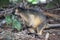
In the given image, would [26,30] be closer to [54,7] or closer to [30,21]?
[30,21]

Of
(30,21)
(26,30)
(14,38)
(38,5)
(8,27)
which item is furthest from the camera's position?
(38,5)

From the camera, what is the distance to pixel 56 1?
797 centimetres

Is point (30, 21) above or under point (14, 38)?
above

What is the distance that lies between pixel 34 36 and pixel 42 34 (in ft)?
1.01

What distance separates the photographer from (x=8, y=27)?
20.1 ft

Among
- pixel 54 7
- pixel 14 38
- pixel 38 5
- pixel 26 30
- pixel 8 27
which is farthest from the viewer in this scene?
pixel 38 5

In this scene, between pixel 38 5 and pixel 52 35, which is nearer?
pixel 52 35

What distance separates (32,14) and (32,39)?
2.46 feet

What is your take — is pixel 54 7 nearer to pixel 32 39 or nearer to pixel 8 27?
pixel 8 27

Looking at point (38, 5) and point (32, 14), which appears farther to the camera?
point (38, 5)

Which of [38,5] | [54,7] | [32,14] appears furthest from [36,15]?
[38,5]

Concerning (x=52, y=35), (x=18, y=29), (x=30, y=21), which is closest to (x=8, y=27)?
(x=18, y=29)

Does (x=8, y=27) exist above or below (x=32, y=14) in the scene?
below

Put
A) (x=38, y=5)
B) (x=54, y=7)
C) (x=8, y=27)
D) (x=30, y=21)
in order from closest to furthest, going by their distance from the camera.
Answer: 1. (x=30, y=21)
2. (x=8, y=27)
3. (x=54, y=7)
4. (x=38, y=5)
